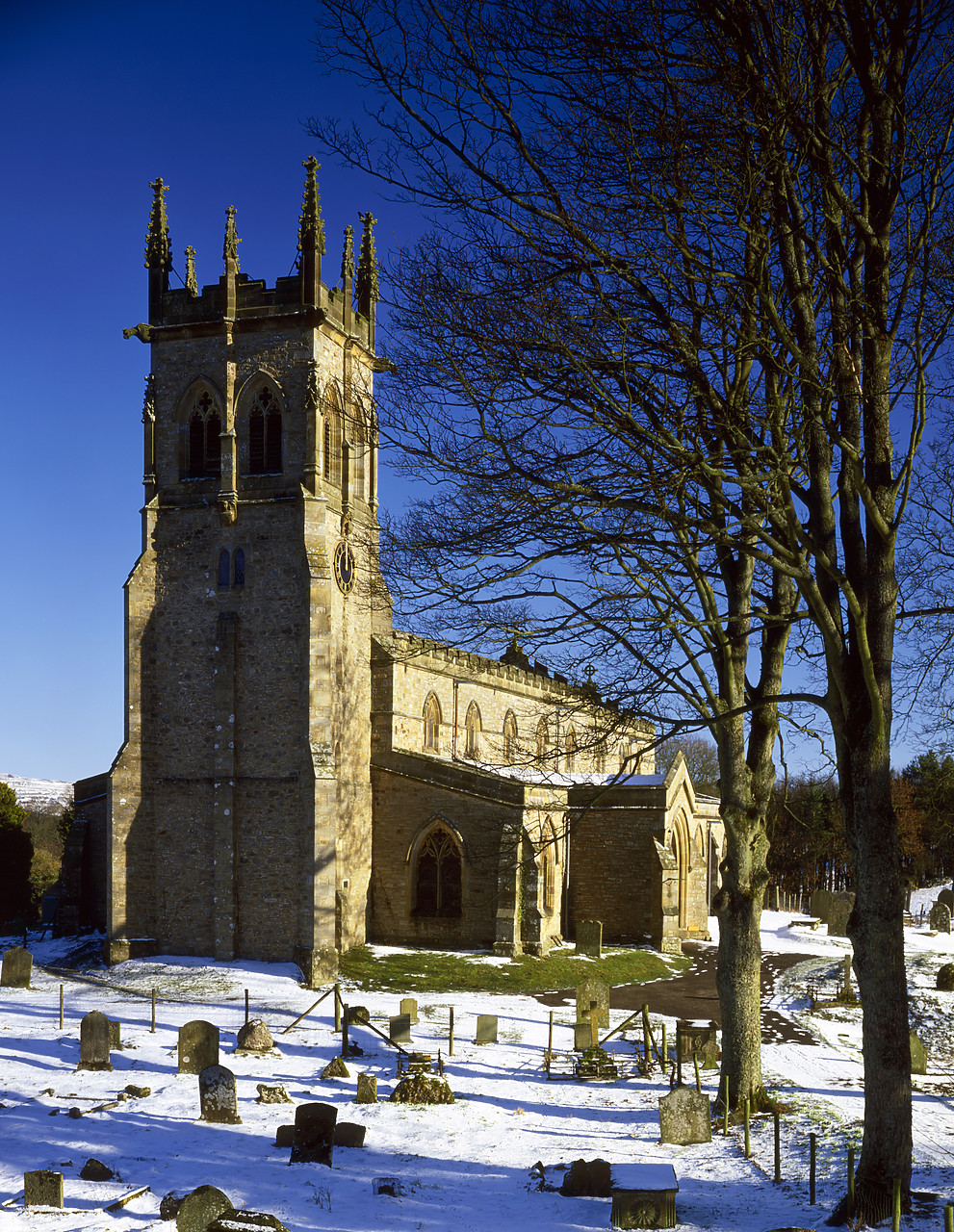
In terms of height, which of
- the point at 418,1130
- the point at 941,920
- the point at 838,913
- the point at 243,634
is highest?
the point at 243,634

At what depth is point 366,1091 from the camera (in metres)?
15.5

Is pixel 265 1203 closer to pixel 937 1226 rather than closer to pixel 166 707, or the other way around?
pixel 937 1226

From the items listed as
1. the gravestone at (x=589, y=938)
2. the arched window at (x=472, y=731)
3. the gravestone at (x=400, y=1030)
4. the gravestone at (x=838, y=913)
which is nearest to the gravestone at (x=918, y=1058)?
the gravestone at (x=400, y=1030)

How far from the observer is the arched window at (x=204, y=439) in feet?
97.3

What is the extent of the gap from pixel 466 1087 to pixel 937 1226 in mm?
8374

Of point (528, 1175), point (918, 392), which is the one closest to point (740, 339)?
point (918, 392)

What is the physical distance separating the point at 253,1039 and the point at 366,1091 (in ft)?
11.1

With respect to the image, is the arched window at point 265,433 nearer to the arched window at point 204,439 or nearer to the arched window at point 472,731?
the arched window at point 204,439

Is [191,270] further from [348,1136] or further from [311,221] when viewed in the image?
[348,1136]

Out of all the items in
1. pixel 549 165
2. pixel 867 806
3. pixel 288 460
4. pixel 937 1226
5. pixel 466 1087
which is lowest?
pixel 466 1087

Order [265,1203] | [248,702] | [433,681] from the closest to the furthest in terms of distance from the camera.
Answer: [265,1203], [248,702], [433,681]

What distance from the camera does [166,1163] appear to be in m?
12.5

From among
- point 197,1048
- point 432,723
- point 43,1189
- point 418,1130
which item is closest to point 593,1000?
point 418,1130

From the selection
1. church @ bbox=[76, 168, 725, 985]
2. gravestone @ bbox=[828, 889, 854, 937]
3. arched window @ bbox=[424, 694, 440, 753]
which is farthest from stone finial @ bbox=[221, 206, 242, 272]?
gravestone @ bbox=[828, 889, 854, 937]
